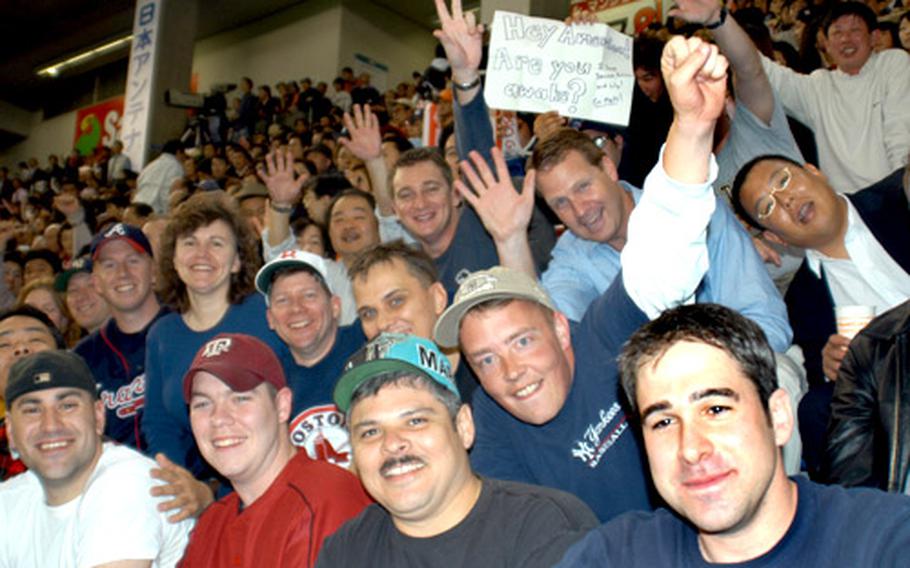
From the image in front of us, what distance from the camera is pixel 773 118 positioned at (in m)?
3.85

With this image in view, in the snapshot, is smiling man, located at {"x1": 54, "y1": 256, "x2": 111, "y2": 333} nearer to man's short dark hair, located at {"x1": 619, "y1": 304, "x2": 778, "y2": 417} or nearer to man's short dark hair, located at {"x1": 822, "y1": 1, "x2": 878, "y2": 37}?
man's short dark hair, located at {"x1": 619, "y1": 304, "x2": 778, "y2": 417}

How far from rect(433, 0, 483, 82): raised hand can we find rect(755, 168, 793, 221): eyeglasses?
1309 mm

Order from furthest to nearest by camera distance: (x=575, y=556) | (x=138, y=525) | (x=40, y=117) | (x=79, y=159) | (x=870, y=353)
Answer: (x=40, y=117) < (x=79, y=159) < (x=138, y=525) < (x=870, y=353) < (x=575, y=556)

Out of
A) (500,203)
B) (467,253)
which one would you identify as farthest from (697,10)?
(467,253)

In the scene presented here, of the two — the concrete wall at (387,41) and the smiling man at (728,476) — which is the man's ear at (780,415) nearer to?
the smiling man at (728,476)

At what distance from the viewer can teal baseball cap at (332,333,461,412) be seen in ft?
7.30

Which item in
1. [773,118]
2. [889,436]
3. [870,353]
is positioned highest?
[773,118]

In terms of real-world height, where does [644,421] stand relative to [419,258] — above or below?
below

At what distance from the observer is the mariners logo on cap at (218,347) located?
2.74 m

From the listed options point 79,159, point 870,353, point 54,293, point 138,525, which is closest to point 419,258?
point 138,525

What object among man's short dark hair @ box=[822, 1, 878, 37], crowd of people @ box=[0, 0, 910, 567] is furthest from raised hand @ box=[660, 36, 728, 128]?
man's short dark hair @ box=[822, 1, 878, 37]

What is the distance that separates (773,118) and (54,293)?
4206mm

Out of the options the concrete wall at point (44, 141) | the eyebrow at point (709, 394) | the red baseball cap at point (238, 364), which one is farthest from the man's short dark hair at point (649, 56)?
the concrete wall at point (44, 141)

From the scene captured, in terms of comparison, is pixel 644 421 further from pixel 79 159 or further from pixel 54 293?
pixel 79 159
